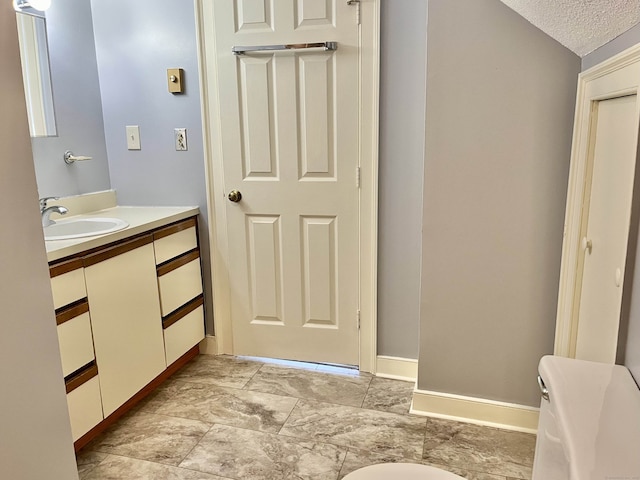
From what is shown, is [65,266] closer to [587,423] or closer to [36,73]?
[36,73]

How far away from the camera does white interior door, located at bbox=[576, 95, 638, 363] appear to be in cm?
119

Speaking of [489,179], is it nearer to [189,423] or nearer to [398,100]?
[398,100]

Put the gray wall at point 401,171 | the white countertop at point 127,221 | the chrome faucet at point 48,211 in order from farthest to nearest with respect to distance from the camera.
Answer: the gray wall at point 401,171 < the chrome faucet at point 48,211 < the white countertop at point 127,221

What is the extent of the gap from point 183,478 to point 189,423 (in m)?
0.37

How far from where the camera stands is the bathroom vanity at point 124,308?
5.89 ft

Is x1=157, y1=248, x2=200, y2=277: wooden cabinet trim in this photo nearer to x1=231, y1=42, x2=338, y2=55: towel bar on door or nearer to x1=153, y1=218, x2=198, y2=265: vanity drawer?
x1=153, y1=218, x2=198, y2=265: vanity drawer

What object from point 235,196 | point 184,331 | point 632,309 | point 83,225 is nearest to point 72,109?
point 83,225

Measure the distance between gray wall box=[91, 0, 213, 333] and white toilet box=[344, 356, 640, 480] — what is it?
2099mm

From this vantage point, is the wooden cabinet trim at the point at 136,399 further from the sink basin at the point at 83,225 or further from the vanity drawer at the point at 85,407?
the sink basin at the point at 83,225

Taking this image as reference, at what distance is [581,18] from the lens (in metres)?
1.33

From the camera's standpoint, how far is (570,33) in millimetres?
1534

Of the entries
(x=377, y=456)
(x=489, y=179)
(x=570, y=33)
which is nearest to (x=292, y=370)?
(x=377, y=456)

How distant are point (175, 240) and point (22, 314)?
148 centimetres

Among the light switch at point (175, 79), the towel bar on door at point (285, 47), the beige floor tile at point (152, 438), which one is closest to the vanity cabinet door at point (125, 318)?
the beige floor tile at point (152, 438)
